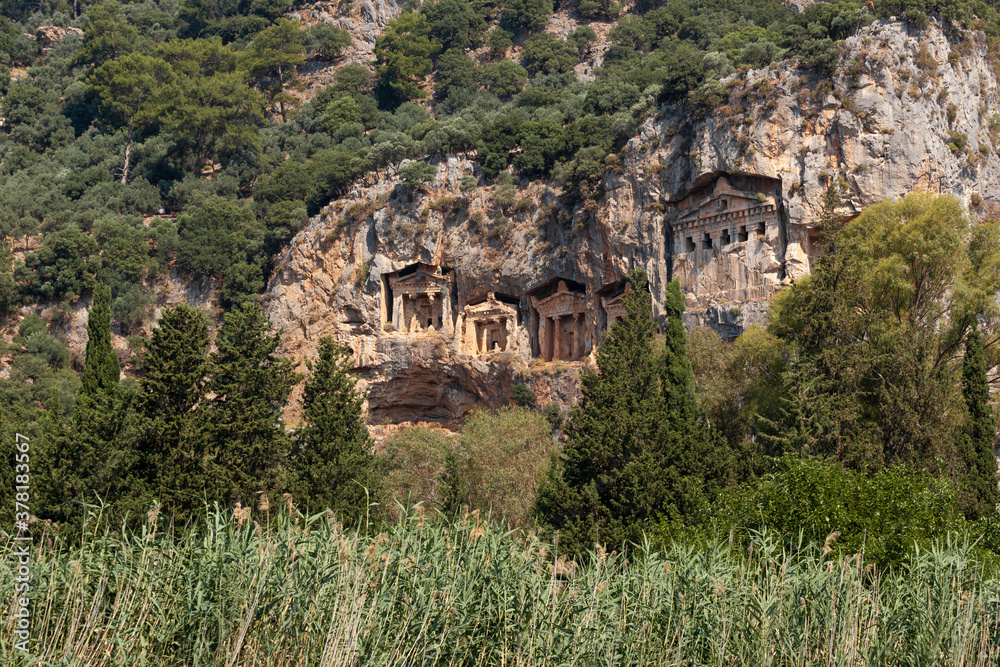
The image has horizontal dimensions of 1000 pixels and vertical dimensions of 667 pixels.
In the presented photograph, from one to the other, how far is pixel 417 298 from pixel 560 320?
7.88 m

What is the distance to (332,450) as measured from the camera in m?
26.4

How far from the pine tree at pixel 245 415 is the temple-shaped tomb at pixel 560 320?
21.8 metres

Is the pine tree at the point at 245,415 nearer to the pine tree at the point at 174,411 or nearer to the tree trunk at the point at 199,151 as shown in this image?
the pine tree at the point at 174,411

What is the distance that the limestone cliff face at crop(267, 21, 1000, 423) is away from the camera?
130ft

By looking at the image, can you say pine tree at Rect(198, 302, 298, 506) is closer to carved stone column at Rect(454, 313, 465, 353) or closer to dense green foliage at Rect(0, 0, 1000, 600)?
dense green foliage at Rect(0, 0, 1000, 600)

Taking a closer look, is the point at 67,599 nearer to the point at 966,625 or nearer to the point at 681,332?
the point at 966,625

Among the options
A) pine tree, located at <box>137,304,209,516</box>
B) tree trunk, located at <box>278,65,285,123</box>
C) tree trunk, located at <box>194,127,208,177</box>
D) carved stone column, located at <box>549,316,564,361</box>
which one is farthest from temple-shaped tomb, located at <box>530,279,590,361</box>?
tree trunk, located at <box>278,65,285,123</box>

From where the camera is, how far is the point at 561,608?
14461 millimetres

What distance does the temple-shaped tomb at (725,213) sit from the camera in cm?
4078

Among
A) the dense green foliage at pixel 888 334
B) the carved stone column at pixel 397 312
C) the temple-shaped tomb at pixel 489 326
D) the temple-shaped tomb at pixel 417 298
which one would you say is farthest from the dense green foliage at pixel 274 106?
the dense green foliage at pixel 888 334

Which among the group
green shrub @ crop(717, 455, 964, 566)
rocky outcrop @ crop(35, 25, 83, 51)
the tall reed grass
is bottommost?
the tall reed grass

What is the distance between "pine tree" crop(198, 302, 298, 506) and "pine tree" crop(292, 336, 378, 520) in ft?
2.19

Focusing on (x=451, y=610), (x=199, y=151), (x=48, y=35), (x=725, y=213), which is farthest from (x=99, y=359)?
(x=48, y=35)

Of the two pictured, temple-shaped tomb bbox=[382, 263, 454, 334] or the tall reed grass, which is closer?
the tall reed grass
